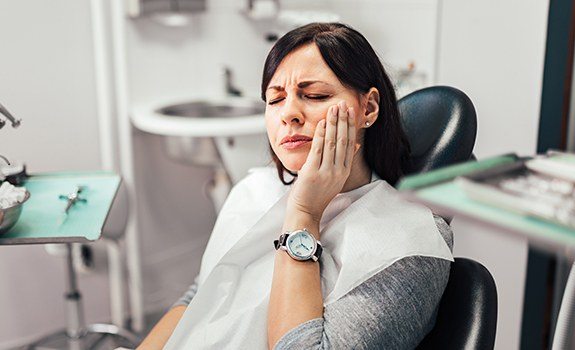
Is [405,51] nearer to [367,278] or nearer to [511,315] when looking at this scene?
[511,315]

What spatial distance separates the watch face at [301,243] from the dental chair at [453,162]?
0.27 meters

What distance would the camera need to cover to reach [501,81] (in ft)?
6.83

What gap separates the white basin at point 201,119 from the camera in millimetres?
2305

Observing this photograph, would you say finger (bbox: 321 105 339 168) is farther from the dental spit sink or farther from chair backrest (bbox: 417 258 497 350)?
the dental spit sink

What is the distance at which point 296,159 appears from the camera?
1.30 m

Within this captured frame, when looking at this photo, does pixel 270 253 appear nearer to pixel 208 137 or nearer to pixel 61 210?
pixel 61 210

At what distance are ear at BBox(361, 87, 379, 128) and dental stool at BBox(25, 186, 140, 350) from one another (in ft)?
3.71

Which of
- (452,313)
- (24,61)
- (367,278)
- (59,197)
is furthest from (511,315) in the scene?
→ (24,61)

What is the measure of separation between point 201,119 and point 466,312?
1384mm

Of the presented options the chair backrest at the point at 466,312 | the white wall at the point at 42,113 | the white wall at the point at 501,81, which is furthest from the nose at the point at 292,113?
the white wall at the point at 42,113

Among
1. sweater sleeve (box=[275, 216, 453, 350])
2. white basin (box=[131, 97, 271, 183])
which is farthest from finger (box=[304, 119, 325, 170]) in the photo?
white basin (box=[131, 97, 271, 183])

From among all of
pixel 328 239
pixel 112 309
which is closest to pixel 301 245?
pixel 328 239

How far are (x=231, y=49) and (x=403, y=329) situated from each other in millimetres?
1853

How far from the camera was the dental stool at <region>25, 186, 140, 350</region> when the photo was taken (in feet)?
7.56
